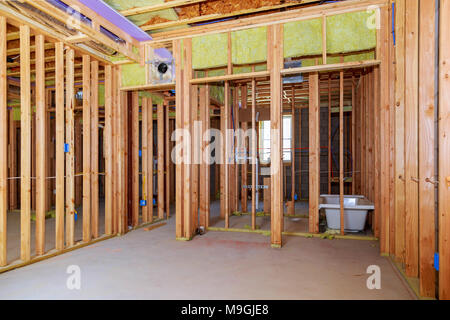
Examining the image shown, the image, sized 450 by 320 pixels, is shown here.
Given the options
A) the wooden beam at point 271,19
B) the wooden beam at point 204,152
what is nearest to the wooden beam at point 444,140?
the wooden beam at point 271,19

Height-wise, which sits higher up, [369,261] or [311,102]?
[311,102]

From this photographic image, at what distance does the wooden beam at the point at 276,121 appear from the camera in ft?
11.9

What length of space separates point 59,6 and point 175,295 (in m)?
3.17

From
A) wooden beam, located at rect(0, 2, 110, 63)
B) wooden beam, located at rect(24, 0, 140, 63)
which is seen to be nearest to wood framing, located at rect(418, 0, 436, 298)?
wooden beam, located at rect(24, 0, 140, 63)

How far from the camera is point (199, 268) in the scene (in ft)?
9.59

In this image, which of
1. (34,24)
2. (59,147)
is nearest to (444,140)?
(59,147)

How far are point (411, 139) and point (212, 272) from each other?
228cm

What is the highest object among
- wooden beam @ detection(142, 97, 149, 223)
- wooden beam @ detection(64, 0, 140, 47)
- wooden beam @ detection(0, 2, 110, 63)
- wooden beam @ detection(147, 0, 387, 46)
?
wooden beam @ detection(147, 0, 387, 46)

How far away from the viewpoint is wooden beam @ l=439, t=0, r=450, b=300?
1.93m

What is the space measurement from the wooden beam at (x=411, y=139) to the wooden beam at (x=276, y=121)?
4.65ft

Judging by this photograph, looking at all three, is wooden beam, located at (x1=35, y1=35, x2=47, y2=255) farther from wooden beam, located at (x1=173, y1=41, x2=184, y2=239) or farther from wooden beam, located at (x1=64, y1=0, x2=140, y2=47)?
wooden beam, located at (x1=173, y1=41, x2=184, y2=239)

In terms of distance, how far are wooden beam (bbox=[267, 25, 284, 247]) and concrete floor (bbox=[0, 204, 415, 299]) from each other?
1.38 feet

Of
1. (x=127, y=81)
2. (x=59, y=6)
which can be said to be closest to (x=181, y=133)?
(x=127, y=81)
